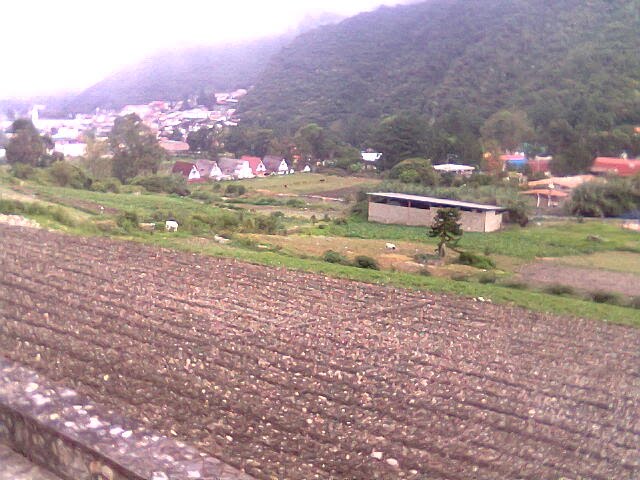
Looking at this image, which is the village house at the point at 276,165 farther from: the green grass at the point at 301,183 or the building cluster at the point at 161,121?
the building cluster at the point at 161,121

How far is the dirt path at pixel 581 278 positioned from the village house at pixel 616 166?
1577 millimetres

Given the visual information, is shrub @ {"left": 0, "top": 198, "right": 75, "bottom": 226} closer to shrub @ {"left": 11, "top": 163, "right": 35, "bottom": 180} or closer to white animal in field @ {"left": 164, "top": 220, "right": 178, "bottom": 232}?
white animal in field @ {"left": 164, "top": 220, "right": 178, "bottom": 232}

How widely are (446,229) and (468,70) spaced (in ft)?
18.6

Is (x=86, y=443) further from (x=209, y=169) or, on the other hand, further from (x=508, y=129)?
(x=209, y=169)

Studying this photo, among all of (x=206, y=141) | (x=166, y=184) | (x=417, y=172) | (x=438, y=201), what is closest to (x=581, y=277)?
(x=438, y=201)

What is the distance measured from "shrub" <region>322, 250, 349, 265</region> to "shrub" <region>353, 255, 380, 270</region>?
0.20 metres

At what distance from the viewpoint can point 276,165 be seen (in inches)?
684

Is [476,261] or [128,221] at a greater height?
[128,221]

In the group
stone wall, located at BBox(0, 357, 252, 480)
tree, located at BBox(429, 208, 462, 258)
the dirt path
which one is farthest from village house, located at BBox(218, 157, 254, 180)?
stone wall, located at BBox(0, 357, 252, 480)

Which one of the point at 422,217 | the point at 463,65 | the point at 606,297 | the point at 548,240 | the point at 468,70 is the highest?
the point at 463,65

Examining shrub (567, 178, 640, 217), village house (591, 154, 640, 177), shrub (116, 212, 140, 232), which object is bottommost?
shrub (116, 212, 140, 232)

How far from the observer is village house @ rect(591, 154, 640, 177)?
10523 millimetres

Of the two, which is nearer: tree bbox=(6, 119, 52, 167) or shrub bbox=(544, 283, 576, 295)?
shrub bbox=(544, 283, 576, 295)

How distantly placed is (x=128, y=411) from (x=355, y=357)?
216 centimetres
